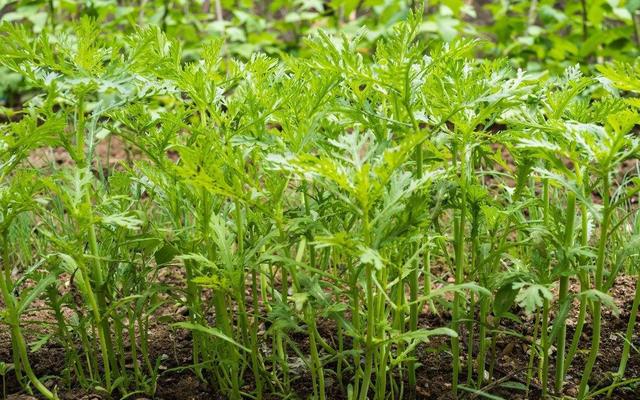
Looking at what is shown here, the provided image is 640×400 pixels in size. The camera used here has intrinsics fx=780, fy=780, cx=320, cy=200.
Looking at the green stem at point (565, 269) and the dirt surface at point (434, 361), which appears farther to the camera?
the dirt surface at point (434, 361)

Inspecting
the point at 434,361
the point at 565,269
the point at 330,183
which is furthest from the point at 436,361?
the point at 330,183

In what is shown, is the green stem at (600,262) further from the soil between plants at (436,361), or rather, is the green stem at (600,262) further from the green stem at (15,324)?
the green stem at (15,324)

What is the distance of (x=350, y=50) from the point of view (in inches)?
67.0

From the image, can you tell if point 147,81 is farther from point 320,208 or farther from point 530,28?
point 530,28

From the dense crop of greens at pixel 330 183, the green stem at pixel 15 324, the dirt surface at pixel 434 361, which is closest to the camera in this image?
the dense crop of greens at pixel 330 183

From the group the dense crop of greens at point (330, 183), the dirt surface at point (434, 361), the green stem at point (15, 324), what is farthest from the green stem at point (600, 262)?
the green stem at point (15, 324)

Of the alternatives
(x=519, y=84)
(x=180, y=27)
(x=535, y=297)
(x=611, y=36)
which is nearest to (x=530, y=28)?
(x=611, y=36)

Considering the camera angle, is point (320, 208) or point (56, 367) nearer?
point (320, 208)

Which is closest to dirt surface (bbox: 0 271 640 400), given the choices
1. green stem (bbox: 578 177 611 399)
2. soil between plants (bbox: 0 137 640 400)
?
soil between plants (bbox: 0 137 640 400)

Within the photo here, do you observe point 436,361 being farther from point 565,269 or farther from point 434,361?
point 565,269

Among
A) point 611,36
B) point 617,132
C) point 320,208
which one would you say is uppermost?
point 611,36

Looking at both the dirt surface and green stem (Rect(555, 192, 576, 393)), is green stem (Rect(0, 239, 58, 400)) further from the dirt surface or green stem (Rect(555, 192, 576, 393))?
green stem (Rect(555, 192, 576, 393))

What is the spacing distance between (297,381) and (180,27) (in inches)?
158

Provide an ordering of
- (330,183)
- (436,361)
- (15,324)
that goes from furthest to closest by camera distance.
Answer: (436,361) < (15,324) < (330,183)
